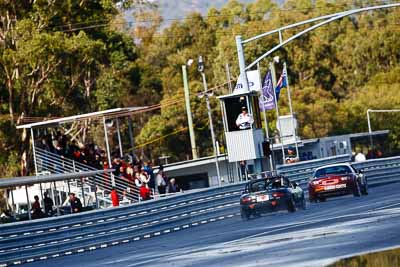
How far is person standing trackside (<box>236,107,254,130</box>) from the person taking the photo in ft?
141

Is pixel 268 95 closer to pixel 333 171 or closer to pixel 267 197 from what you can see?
pixel 333 171

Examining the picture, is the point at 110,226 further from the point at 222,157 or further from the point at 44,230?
the point at 222,157

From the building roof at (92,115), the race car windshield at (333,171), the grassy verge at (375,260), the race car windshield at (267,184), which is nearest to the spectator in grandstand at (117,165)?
the building roof at (92,115)

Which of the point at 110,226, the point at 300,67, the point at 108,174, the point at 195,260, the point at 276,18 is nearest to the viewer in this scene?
the point at 195,260

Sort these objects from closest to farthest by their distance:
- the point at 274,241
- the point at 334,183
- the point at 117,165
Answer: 1. the point at 274,241
2. the point at 334,183
3. the point at 117,165

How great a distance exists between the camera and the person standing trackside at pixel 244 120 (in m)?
43.1

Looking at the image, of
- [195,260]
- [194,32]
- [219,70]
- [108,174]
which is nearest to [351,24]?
[194,32]

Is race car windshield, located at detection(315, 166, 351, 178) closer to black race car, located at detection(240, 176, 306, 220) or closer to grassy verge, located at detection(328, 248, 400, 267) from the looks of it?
black race car, located at detection(240, 176, 306, 220)

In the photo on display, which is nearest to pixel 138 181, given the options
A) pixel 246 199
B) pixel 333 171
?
pixel 333 171

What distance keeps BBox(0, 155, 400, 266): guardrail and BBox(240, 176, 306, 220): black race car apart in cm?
167

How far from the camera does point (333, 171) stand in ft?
132

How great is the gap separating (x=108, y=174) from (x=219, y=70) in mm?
56794

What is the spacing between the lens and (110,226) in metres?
30.4

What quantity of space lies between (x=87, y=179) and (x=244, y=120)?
9.51 m
